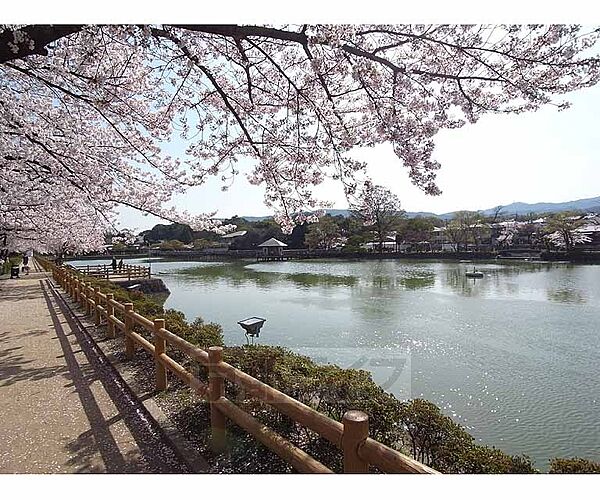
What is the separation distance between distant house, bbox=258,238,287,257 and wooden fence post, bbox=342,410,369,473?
33.3 meters

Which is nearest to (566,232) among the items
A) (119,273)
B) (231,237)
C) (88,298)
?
(119,273)

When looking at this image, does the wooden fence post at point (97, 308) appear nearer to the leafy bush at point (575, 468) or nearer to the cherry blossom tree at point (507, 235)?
the leafy bush at point (575, 468)

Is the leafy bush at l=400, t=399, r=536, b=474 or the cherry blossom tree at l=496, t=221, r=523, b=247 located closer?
the leafy bush at l=400, t=399, r=536, b=474

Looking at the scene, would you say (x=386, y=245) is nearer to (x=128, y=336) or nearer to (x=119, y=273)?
(x=119, y=273)

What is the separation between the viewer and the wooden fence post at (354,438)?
1.28 meters

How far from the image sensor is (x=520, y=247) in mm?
32469

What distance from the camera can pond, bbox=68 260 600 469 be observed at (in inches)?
151

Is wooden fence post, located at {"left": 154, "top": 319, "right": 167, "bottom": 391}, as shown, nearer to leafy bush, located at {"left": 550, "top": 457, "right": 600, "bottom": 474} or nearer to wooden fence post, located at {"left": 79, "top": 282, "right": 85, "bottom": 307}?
leafy bush, located at {"left": 550, "top": 457, "right": 600, "bottom": 474}

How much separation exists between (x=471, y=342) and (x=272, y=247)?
30.4m

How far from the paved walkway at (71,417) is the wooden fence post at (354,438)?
95 cm

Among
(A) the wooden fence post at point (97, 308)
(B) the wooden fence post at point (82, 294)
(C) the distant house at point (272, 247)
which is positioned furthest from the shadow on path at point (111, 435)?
(C) the distant house at point (272, 247)

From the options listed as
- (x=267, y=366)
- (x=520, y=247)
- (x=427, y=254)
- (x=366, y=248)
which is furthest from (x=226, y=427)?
(x=520, y=247)

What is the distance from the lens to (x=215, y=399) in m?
2.07

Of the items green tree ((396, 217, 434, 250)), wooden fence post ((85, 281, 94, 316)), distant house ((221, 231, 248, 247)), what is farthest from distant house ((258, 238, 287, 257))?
wooden fence post ((85, 281, 94, 316))
